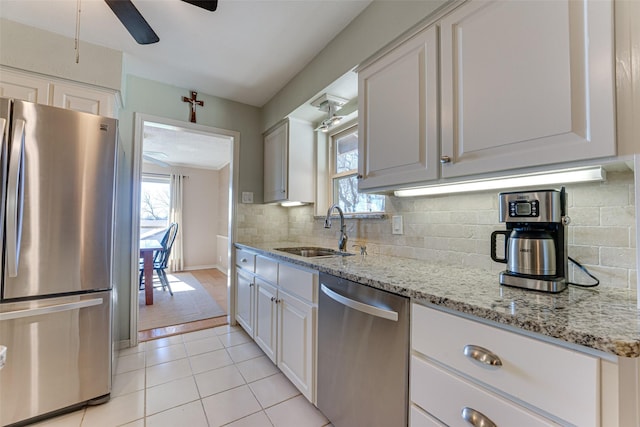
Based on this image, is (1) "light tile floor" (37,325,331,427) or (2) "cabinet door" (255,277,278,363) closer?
(1) "light tile floor" (37,325,331,427)

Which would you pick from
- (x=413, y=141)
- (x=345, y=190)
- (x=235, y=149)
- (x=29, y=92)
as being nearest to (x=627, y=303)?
(x=413, y=141)

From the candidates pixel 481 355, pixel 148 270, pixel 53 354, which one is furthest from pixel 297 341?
pixel 148 270

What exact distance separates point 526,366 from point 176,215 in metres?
6.21

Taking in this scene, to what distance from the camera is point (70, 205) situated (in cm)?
151

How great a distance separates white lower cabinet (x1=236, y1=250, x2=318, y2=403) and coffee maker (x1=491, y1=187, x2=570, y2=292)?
0.93 meters

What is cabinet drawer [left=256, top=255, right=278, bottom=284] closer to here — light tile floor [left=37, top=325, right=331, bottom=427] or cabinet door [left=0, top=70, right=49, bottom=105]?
light tile floor [left=37, top=325, right=331, bottom=427]

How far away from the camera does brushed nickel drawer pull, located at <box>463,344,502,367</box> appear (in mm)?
712

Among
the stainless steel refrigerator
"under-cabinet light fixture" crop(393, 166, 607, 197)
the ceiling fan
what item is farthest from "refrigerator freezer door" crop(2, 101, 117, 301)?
"under-cabinet light fixture" crop(393, 166, 607, 197)

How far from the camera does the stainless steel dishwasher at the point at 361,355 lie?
3.25ft

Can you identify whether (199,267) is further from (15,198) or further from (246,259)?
(15,198)

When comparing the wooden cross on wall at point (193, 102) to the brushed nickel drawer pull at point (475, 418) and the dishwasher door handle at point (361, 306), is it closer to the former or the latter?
the dishwasher door handle at point (361, 306)

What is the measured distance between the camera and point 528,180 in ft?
3.50

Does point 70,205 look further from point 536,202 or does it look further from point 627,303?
point 627,303

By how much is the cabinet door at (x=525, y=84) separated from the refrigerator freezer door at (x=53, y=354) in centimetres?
215
